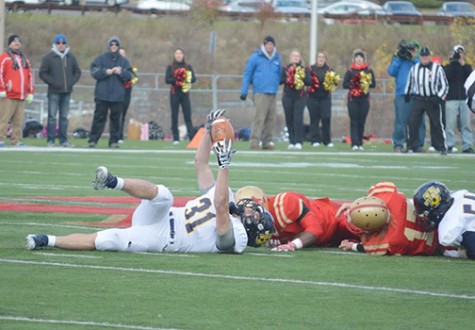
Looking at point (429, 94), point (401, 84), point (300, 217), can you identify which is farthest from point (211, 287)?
point (401, 84)

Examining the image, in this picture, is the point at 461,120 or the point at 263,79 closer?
the point at 263,79

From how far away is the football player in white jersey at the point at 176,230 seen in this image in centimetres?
898

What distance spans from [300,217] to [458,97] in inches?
568

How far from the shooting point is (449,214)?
30.3 ft

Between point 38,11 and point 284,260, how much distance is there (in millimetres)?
47049

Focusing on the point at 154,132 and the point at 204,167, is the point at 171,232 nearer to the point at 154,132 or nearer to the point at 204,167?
the point at 204,167

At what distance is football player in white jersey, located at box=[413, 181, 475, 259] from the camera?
9.16 metres

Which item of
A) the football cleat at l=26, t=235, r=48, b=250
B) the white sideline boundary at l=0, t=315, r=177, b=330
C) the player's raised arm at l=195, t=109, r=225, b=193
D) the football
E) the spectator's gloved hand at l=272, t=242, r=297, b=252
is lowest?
the spectator's gloved hand at l=272, t=242, r=297, b=252

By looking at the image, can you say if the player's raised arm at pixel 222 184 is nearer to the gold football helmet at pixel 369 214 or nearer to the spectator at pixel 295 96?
the gold football helmet at pixel 369 214

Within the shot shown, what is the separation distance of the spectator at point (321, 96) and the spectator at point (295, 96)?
1.27 feet

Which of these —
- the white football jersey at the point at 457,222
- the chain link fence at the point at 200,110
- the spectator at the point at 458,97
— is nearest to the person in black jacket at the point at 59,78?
the chain link fence at the point at 200,110

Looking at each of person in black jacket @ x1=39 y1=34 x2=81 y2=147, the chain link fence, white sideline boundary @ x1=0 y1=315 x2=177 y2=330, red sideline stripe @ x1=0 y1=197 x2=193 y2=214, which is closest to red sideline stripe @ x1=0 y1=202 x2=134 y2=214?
red sideline stripe @ x1=0 y1=197 x2=193 y2=214

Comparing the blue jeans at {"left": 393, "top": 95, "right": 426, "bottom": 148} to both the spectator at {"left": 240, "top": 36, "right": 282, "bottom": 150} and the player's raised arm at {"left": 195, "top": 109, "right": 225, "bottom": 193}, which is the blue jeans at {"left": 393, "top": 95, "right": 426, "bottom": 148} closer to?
the spectator at {"left": 240, "top": 36, "right": 282, "bottom": 150}

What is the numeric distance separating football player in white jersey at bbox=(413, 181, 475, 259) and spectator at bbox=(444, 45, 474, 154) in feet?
47.0
